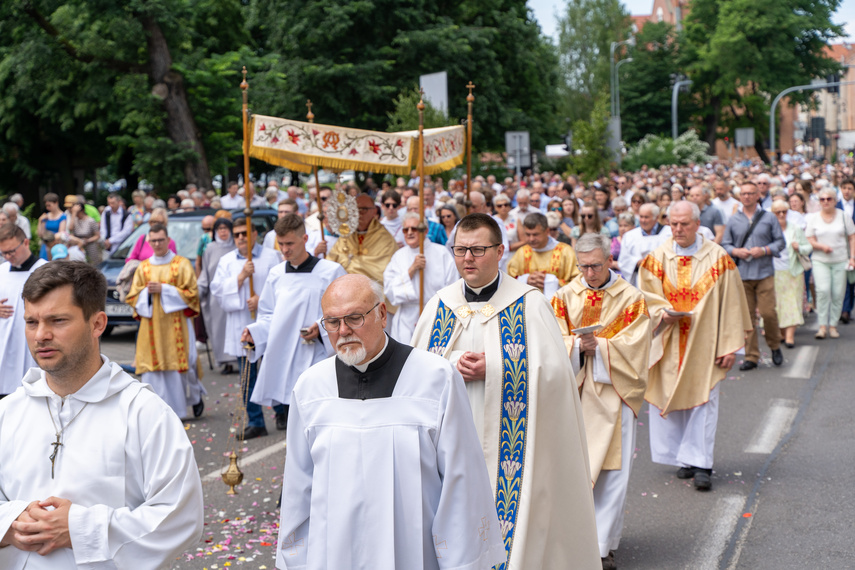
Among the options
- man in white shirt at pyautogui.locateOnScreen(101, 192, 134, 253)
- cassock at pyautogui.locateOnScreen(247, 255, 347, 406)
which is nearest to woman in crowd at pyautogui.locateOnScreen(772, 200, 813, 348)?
cassock at pyautogui.locateOnScreen(247, 255, 347, 406)

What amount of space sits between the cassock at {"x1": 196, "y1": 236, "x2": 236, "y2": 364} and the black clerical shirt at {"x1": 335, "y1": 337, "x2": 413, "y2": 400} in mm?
8094

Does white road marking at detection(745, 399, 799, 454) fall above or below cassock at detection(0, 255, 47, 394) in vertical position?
below

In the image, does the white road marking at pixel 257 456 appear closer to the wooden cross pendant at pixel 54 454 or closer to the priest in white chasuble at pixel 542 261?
the priest in white chasuble at pixel 542 261

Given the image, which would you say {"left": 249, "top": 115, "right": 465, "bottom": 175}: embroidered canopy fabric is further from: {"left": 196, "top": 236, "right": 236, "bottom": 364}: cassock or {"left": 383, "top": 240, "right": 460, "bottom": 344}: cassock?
{"left": 196, "top": 236, "right": 236, "bottom": 364}: cassock

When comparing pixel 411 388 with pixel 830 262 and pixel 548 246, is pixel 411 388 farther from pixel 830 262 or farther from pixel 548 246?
pixel 830 262

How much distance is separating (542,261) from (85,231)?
1107cm

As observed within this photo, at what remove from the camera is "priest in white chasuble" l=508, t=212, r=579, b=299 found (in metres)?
8.42

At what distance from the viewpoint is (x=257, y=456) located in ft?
27.0

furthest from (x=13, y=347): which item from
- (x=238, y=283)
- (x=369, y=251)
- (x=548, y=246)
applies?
(x=548, y=246)

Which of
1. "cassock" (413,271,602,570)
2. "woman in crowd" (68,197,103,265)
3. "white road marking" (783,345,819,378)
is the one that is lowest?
"white road marking" (783,345,819,378)

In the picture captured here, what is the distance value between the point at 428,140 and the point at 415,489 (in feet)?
17.0

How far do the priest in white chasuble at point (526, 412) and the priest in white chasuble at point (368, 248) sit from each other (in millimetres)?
4447

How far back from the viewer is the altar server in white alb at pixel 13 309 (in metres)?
7.61

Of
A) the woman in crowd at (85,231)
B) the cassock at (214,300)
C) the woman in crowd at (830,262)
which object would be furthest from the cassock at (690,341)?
the woman in crowd at (85,231)
